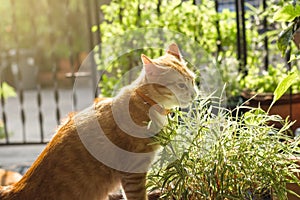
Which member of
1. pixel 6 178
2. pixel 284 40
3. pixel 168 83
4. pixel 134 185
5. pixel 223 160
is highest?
pixel 284 40

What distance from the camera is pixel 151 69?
1.88 metres

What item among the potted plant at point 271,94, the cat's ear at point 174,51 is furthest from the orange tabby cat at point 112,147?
the potted plant at point 271,94

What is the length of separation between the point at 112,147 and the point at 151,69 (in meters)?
0.30

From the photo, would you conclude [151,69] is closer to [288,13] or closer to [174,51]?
[174,51]

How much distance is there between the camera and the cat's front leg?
1.85m

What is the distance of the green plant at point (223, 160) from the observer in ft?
→ 5.67

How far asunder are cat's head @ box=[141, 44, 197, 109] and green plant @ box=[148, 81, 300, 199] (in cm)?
9

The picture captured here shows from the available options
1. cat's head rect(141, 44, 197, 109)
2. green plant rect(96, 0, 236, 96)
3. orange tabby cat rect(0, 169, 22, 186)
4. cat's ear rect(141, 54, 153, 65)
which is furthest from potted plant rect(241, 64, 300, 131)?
orange tabby cat rect(0, 169, 22, 186)

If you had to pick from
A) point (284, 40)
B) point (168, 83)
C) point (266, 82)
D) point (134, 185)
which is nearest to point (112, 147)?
point (134, 185)

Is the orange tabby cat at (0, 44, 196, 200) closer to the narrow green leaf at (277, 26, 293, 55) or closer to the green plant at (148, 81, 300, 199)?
the green plant at (148, 81, 300, 199)

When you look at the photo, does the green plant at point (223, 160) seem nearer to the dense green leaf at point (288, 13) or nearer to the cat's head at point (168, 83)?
the cat's head at point (168, 83)

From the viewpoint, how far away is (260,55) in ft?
10.7

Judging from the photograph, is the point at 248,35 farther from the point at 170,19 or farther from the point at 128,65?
the point at 128,65

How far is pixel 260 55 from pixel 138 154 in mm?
1641
